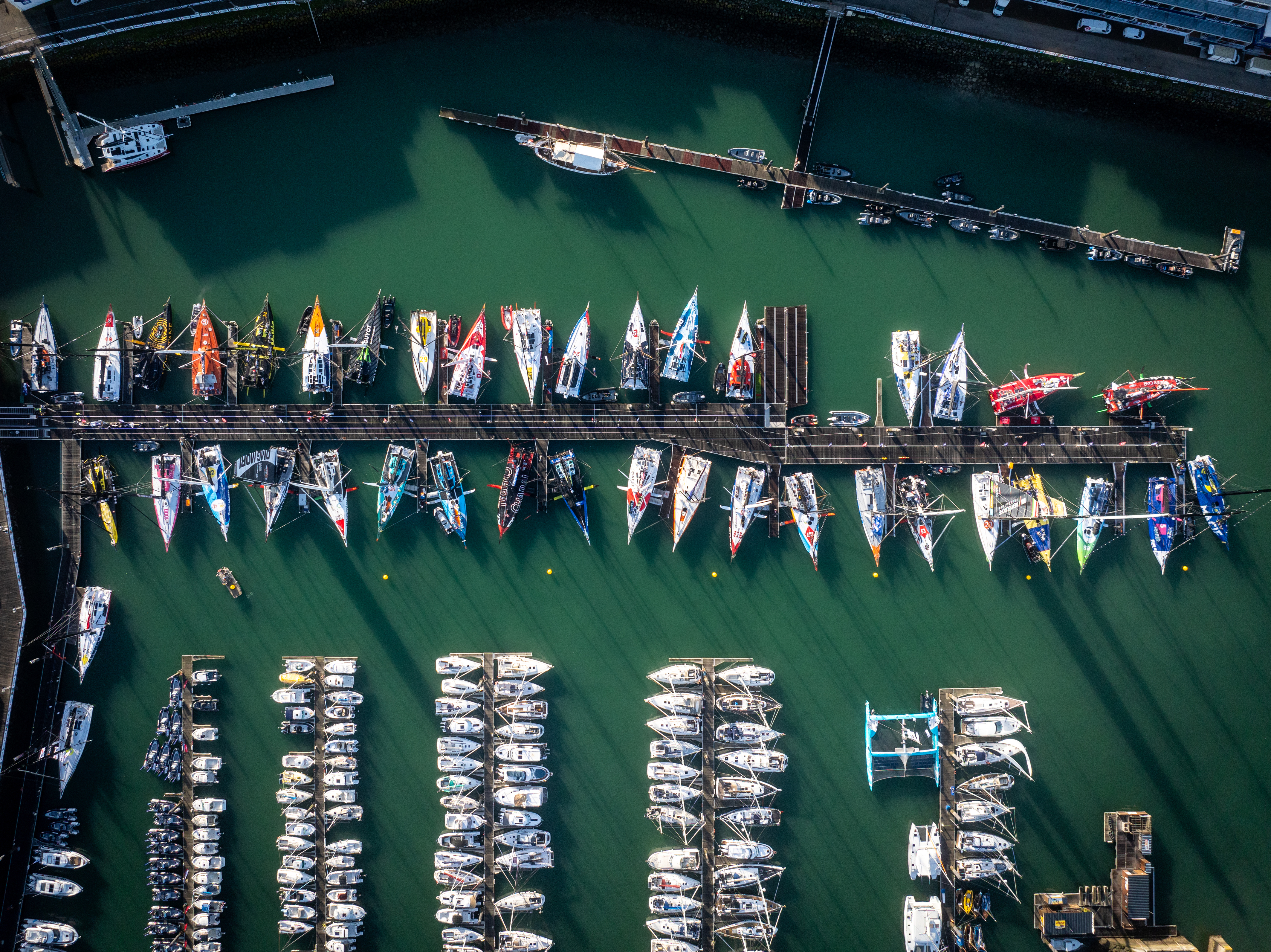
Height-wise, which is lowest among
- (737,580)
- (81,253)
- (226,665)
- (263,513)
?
(226,665)

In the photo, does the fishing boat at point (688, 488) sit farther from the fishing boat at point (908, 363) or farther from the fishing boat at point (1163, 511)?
the fishing boat at point (1163, 511)

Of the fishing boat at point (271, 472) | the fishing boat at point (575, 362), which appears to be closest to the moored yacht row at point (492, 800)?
the fishing boat at point (271, 472)

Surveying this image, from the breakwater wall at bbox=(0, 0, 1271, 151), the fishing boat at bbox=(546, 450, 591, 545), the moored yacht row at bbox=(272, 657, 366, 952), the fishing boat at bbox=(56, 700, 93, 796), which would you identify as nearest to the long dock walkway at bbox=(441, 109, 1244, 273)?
the breakwater wall at bbox=(0, 0, 1271, 151)

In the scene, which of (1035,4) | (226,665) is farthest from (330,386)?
(1035,4)

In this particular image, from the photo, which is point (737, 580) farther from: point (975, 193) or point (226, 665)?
point (226, 665)

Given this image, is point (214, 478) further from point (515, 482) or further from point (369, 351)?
point (515, 482)

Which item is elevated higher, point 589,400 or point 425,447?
point 589,400
